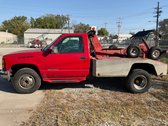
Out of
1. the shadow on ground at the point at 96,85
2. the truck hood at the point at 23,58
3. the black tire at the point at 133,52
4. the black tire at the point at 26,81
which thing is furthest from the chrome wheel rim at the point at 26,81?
the black tire at the point at 133,52

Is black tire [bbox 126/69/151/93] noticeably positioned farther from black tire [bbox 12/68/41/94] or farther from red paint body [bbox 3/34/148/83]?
black tire [bbox 12/68/41/94]

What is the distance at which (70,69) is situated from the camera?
6949 mm

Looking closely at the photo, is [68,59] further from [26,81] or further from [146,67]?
[146,67]

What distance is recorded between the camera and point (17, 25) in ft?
323

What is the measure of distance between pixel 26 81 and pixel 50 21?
91.1 metres

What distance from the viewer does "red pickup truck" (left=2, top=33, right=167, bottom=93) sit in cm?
681

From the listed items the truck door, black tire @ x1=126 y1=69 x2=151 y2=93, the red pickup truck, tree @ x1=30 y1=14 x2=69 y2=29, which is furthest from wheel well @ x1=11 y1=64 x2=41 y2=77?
tree @ x1=30 y1=14 x2=69 y2=29

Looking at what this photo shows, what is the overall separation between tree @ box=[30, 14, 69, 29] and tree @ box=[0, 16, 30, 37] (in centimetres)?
405

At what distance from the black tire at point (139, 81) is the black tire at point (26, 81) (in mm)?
2938

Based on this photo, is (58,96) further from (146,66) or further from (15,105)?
(146,66)

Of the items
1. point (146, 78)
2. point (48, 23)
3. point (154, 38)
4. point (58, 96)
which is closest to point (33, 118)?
point (58, 96)

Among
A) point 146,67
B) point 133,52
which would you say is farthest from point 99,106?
point 146,67

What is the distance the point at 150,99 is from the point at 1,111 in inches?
162

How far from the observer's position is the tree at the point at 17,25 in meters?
96.6
